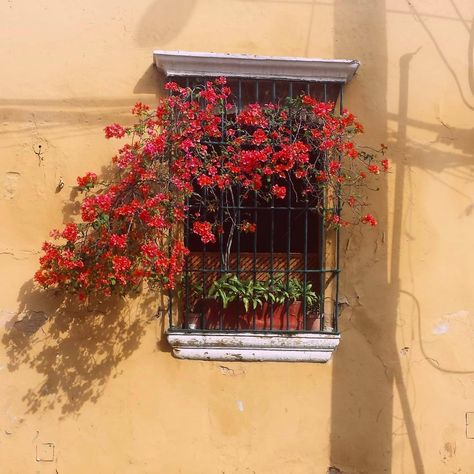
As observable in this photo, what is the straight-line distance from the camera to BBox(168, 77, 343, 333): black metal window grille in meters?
3.87

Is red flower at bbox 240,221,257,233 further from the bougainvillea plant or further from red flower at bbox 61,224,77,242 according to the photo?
red flower at bbox 61,224,77,242

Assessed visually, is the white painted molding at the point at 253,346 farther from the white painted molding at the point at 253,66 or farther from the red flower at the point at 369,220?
the white painted molding at the point at 253,66

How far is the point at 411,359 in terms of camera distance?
3961 millimetres

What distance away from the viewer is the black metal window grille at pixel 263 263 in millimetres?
3865

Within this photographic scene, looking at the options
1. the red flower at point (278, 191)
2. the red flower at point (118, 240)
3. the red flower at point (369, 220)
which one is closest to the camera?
the red flower at point (118, 240)

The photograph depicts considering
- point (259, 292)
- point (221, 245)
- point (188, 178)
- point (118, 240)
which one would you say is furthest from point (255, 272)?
point (118, 240)

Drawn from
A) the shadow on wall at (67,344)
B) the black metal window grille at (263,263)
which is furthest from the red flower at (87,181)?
the shadow on wall at (67,344)

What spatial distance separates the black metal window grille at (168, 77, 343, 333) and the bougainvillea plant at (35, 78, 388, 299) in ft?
0.22

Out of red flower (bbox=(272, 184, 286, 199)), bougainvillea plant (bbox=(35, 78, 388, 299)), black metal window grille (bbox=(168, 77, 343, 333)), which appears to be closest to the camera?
Result: bougainvillea plant (bbox=(35, 78, 388, 299))

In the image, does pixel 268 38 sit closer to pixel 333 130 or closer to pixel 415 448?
pixel 333 130

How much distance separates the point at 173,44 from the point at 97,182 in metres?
1.07

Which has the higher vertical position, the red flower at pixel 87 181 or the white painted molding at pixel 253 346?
the red flower at pixel 87 181

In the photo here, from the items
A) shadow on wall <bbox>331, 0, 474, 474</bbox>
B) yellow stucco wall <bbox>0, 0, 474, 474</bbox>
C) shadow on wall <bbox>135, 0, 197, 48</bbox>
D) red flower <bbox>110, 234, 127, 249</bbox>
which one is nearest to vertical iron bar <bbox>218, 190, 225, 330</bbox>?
yellow stucco wall <bbox>0, 0, 474, 474</bbox>

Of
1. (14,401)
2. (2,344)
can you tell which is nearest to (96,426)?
(14,401)
